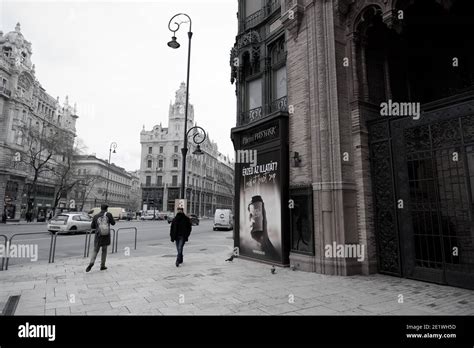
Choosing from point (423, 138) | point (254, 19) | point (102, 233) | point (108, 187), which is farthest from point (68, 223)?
point (108, 187)

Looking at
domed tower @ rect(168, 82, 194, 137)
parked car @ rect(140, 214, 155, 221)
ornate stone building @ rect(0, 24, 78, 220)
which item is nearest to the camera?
ornate stone building @ rect(0, 24, 78, 220)

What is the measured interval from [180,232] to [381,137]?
24.0ft

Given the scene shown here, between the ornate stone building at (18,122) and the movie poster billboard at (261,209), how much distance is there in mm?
42358

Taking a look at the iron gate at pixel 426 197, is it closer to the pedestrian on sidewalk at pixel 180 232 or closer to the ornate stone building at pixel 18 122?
the pedestrian on sidewalk at pixel 180 232

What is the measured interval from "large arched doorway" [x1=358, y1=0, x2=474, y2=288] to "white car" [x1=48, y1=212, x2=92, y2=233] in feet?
69.1

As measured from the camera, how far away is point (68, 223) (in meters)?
22.3

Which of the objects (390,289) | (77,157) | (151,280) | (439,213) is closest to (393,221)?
(439,213)

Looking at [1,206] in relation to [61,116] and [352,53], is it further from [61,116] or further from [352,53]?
[352,53]

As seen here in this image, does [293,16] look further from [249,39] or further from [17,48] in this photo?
[17,48]

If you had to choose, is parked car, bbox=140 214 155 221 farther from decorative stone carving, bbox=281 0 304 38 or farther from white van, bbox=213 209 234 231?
decorative stone carving, bbox=281 0 304 38

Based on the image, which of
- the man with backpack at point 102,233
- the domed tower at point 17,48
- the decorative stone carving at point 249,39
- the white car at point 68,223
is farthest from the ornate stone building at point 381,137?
the domed tower at point 17,48

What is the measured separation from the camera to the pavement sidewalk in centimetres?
522

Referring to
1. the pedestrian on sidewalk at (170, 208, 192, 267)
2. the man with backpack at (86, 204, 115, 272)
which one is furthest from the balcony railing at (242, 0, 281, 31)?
the man with backpack at (86, 204, 115, 272)

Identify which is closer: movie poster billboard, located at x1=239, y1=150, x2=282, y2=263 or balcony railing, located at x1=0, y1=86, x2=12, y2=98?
movie poster billboard, located at x1=239, y1=150, x2=282, y2=263
